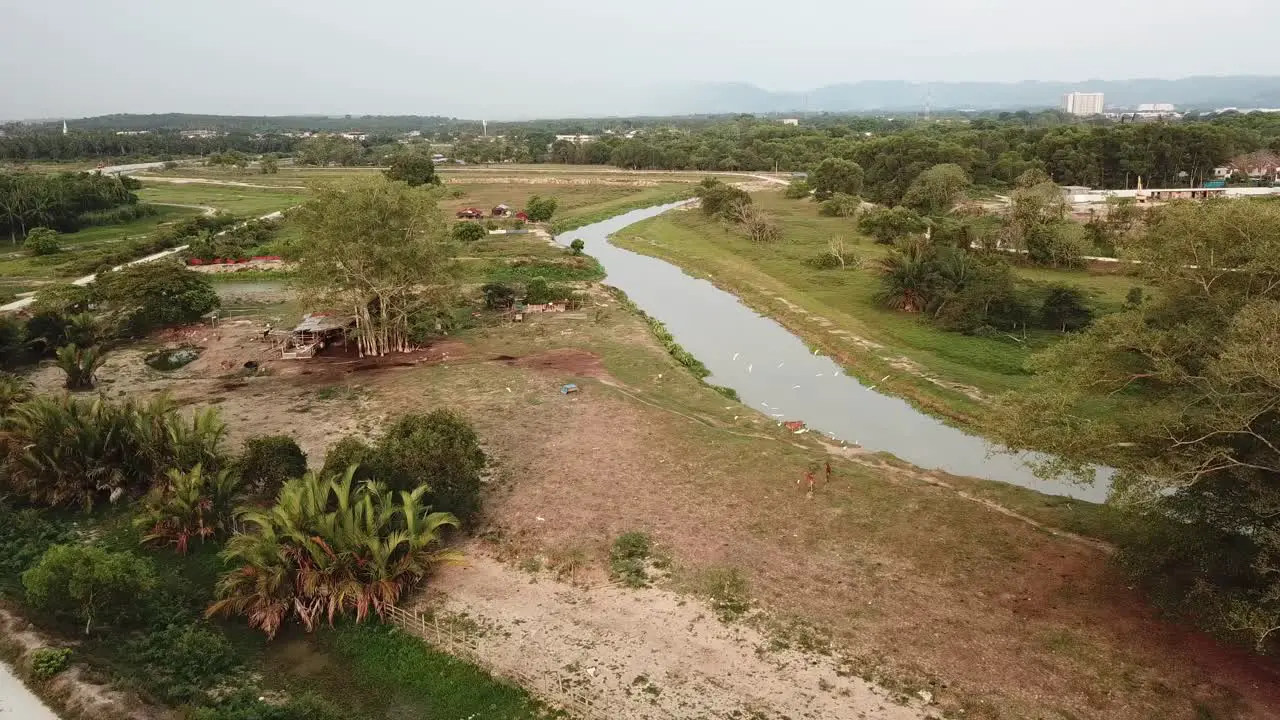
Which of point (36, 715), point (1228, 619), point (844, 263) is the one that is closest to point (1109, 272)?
point (844, 263)

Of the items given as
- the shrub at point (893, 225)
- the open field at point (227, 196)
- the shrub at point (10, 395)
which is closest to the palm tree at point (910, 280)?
the shrub at point (893, 225)

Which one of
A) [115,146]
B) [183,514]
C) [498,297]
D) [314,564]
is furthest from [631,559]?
[115,146]

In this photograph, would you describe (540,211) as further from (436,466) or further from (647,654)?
(647,654)

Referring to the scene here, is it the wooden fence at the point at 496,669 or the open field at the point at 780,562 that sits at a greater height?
the open field at the point at 780,562

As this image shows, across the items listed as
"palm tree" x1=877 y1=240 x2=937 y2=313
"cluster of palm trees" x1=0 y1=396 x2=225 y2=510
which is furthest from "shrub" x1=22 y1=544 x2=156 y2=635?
"palm tree" x1=877 y1=240 x2=937 y2=313

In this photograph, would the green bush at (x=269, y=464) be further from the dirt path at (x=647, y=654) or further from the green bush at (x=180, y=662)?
the dirt path at (x=647, y=654)
